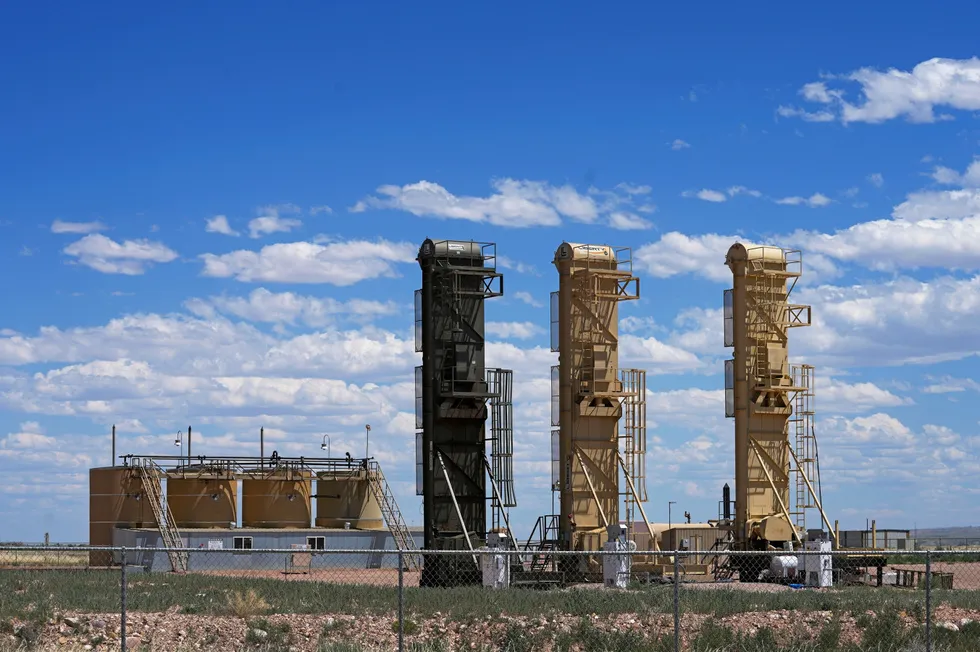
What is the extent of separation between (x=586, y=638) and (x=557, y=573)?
17438mm

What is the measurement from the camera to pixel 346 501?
56406mm

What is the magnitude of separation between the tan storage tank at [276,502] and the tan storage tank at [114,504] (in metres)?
4.18

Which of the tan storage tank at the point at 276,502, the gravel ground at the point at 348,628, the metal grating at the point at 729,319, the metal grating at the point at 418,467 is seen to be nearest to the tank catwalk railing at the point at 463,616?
the gravel ground at the point at 348,628

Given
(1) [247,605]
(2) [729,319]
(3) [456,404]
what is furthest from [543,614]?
(2) [729,319]

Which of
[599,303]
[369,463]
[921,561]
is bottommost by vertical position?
[921,561]

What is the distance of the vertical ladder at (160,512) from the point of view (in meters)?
49.8

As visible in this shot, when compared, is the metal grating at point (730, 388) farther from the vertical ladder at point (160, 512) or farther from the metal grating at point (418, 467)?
the vertical ladder at point (160, 512)

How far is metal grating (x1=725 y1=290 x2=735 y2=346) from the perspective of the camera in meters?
44.9

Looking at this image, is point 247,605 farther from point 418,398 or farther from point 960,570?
point 960,570

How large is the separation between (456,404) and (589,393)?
4.92m

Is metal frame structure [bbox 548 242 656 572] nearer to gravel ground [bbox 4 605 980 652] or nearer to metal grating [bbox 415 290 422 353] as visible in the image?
metal grating [bbox 415 290 422 353]

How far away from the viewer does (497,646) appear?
21938 millimetres

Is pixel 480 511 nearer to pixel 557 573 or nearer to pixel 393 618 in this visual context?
pixel 557 573

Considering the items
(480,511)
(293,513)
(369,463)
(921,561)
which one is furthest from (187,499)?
(921,561)
